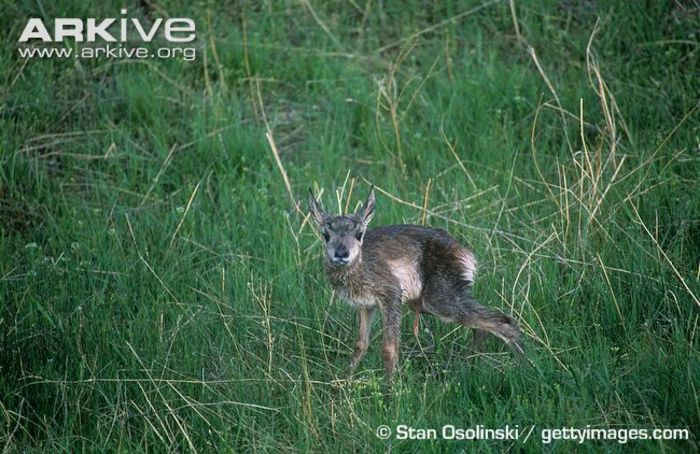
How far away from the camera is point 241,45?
1170cm

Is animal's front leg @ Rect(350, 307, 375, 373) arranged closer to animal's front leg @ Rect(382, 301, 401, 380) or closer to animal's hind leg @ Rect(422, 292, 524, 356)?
animal's front leg @ Rect(382, 301, 401, 380)

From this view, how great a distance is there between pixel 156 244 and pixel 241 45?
3.26 m

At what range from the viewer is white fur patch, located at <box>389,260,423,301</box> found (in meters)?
7.78

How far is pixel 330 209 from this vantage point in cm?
952

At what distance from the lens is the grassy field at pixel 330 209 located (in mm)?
6832

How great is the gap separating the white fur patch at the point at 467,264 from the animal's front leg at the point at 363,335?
0.70 meters

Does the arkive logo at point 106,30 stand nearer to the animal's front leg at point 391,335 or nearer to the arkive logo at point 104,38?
the arkive logo at point 104,38

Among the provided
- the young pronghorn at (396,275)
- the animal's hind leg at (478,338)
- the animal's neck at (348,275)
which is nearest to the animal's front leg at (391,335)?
the young pronghorn at (396,275)

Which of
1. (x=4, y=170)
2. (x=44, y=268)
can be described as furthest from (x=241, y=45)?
(x=44, y=268)

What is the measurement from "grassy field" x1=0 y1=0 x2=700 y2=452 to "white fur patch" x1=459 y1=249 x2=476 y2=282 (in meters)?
0.42

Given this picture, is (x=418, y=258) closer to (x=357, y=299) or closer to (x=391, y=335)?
(x=357, y=299)

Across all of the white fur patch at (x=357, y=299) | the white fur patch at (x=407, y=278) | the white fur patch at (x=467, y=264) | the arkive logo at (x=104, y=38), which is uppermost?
the arkive logo at (x=104, y=38)

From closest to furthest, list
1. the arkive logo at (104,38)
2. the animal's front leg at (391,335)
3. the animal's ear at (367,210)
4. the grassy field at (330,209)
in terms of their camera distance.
→ 1. the grassy field at (330,209)
2. the animal's front leg at (391,335)
3. the animal's ear at (367,210)
4. the arkive logo at (104,38)

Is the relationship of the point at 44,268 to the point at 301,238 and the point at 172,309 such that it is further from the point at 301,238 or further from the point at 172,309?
the point at 301,238
